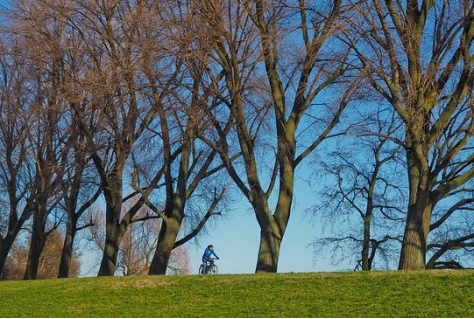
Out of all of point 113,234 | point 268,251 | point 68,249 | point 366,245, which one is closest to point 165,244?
point 113,234

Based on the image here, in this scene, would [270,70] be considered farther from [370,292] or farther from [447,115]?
[370,292]

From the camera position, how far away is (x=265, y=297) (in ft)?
50.6

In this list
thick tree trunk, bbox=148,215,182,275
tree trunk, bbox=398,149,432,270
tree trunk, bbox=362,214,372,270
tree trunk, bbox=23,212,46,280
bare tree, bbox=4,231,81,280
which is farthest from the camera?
bare tree, bbox=4,231,81,280

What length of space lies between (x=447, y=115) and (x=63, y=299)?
37.2 feet

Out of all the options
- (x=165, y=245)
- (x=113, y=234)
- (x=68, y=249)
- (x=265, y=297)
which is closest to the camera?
(x=265, y=297)

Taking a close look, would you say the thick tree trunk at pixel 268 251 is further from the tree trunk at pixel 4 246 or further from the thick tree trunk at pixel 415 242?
the tree trunk at pixel 4 246

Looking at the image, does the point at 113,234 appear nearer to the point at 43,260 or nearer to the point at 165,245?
the point at 165,245

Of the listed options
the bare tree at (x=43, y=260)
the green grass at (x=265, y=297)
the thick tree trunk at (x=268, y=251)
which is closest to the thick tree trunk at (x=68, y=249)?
the green grass at (x=265, y=297)

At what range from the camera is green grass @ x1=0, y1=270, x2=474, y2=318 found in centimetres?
1376

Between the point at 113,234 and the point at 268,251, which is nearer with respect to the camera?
the point at 268,251

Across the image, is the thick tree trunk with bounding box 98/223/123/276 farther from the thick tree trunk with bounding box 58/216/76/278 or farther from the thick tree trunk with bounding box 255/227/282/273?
the thick tree trunk with bounding box 255/227/282/273

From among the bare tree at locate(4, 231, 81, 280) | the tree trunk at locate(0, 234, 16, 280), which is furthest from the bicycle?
the bare tree at locate(4, 231, 81, 280)

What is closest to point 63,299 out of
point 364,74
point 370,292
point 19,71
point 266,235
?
point 266,235

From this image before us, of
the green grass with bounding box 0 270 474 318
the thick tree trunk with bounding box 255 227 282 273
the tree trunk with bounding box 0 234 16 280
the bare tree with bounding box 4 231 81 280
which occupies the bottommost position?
the green grass with bounding box 0 270 474 318
